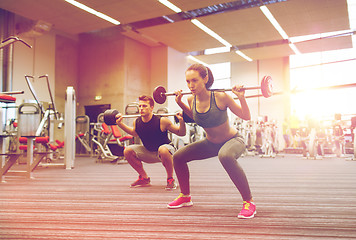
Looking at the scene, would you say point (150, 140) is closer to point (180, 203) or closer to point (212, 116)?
point (180, 203)

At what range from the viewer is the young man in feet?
10.8

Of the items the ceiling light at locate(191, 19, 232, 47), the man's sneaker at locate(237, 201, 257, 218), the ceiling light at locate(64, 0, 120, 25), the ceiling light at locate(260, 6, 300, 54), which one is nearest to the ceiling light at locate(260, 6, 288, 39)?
the ceiling light at locate(260, 6, 300, 54)

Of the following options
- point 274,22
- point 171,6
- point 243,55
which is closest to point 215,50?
point 243,55

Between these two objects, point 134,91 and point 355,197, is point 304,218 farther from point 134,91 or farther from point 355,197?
point 134,91

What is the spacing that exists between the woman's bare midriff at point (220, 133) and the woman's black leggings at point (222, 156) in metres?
0.03

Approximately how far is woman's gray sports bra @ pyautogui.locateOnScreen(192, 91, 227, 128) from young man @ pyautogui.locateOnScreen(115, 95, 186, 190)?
91cm

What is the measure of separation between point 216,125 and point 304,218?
815 millimetres

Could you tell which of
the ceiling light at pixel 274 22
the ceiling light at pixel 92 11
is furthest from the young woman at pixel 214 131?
the ceiling light at pixel 274 22

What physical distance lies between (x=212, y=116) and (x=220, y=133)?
0.16 m

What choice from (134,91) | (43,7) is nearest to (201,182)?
(43,7)

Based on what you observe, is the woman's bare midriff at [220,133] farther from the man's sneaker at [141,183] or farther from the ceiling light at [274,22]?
the ceiling light at [274,22]

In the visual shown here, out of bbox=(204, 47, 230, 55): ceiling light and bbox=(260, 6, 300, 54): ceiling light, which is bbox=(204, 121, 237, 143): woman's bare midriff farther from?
bbox=(204, 47, 230, 55): ceiling light

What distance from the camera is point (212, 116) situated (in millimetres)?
2168

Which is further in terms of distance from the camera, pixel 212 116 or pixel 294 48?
pixel 294 48
